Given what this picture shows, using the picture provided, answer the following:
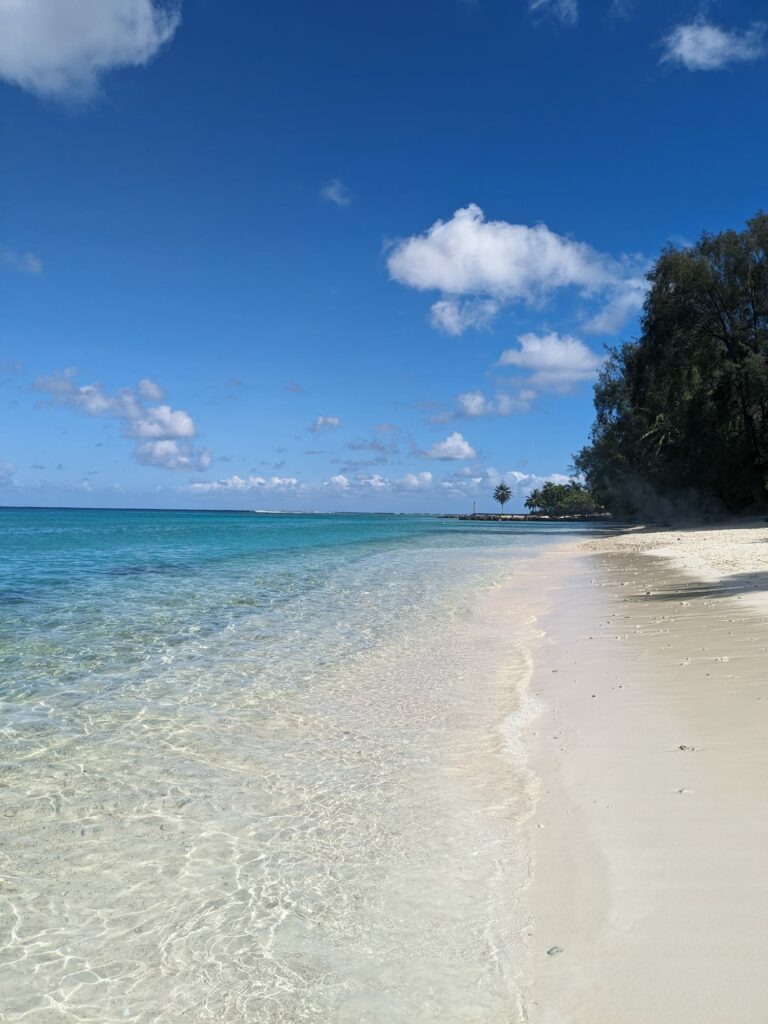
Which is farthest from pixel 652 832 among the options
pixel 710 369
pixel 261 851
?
Answer: pixel 710 369

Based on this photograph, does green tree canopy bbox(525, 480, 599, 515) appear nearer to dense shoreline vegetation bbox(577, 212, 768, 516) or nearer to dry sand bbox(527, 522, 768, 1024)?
dense shoreline vegetation bbox(577, 212, 768, 516)

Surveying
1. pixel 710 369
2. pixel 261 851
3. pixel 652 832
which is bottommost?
pixel 261 851

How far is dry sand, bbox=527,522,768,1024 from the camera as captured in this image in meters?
2.62

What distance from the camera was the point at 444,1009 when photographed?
2.66 metres

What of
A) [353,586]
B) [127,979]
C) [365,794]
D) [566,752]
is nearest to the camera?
[127,979]

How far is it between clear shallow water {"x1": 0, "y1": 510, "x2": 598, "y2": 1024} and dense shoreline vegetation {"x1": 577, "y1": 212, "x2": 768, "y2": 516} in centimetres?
3487

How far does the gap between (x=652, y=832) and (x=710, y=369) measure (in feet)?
135

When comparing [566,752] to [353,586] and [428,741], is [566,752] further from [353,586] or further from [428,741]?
[353,586]

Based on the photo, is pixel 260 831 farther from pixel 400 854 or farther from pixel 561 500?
pixel 561 500

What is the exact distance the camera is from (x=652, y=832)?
151 inches

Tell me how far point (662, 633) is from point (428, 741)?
16.7 ft

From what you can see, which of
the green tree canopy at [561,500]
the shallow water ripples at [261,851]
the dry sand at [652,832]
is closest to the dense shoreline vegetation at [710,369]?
the dry sand at [652,832]

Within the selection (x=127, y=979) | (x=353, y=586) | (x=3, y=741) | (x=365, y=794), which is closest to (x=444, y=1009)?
(x=127, y=979)

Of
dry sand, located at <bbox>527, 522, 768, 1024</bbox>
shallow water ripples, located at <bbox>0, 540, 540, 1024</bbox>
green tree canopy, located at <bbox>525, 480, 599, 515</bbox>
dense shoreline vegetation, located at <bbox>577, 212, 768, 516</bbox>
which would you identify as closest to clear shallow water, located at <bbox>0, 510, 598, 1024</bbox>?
shallow water ripples, located at <bbox>0, 540, 540, 1024</bbox>
